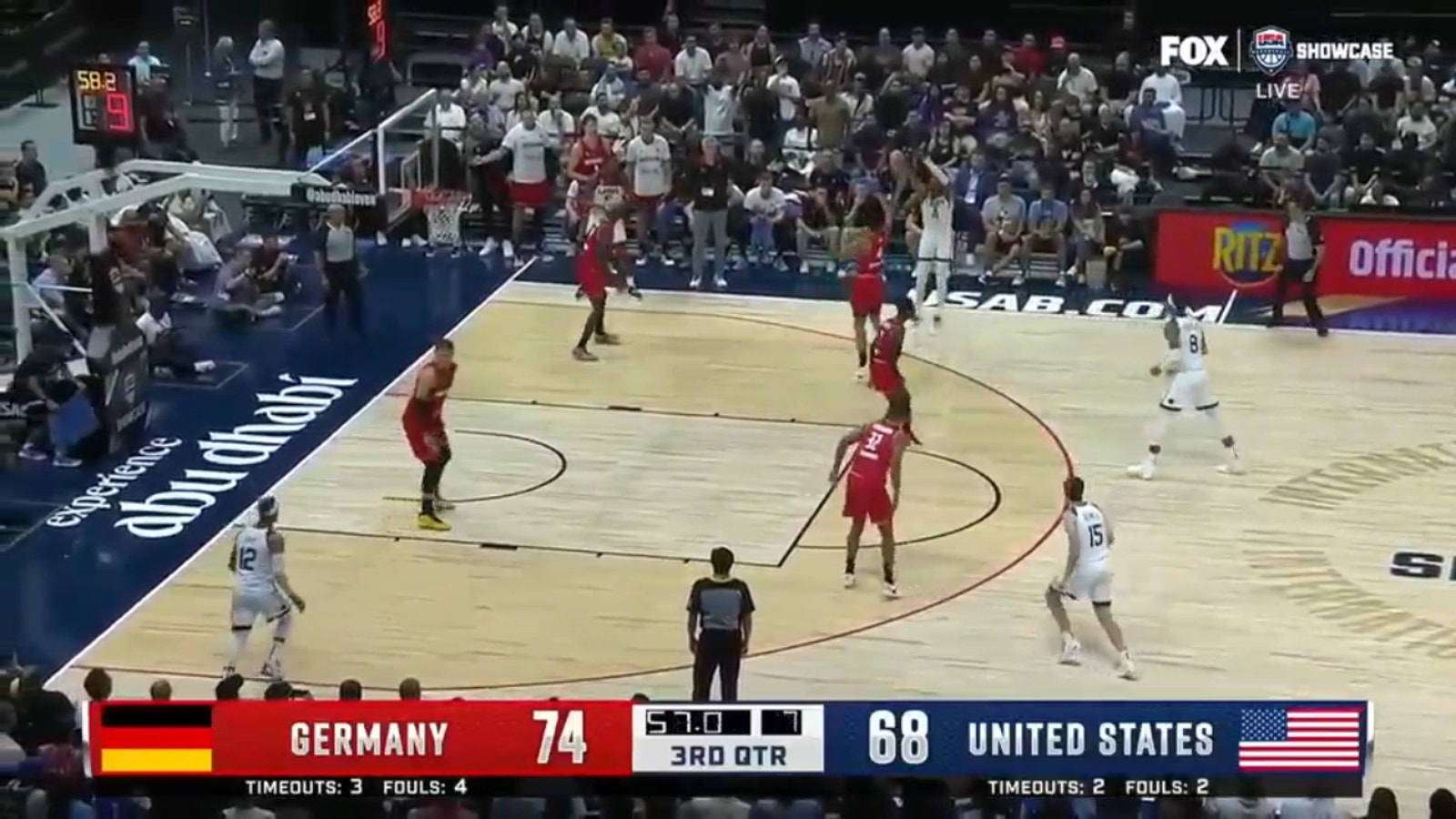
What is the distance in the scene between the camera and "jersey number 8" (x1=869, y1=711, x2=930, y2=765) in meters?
15.2

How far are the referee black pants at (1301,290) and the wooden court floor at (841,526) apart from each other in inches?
11.6

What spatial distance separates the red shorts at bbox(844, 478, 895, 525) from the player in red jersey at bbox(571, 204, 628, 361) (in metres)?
6.76

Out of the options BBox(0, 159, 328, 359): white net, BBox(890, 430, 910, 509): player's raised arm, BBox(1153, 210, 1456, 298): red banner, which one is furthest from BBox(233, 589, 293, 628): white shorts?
BBox(1153, 210, 1456, 298): red banner

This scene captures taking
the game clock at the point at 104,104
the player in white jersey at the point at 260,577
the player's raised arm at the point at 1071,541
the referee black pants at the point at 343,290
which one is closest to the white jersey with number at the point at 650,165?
the referee black pants at the point at 343,290

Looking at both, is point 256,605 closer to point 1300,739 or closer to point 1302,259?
point 1300,739

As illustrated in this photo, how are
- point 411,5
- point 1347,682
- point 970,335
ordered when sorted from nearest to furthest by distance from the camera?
point 1347,682 < point 970,335 < point 411,5

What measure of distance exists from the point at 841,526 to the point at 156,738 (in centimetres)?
857

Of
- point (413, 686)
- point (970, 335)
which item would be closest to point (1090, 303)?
point (970, 335)

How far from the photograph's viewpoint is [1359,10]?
3481 cm

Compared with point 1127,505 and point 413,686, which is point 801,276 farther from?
point 413,686

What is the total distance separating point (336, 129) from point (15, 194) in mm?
4385

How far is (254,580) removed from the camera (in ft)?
63.5

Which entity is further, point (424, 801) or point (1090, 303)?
point (1090, 303)

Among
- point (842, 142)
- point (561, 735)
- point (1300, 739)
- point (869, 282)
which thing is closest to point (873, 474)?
point (561, 735)
